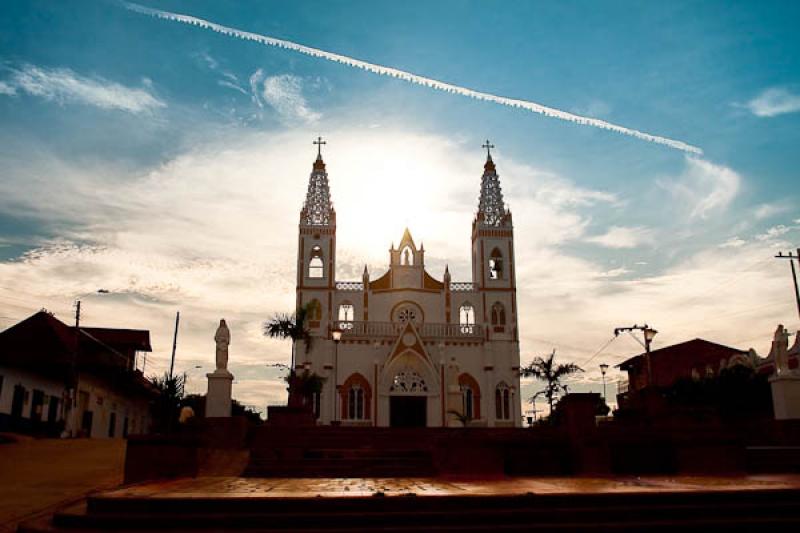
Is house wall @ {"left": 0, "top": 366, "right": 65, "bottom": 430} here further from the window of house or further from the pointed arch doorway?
the pointed arch doorway

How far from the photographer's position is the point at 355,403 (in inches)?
1804

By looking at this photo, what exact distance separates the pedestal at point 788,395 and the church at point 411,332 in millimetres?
23422

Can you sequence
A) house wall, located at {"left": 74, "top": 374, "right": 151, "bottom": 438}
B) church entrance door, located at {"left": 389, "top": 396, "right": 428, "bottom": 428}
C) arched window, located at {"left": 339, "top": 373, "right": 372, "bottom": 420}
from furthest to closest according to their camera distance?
1. church entrance door, located at {"left": 389, "top": 396, "right": 428, "bottom": 428}
2. arched window, located at {"left": 339, "top": 373, "right": 372, "bottom": 420}
3. house wall, located at {"left": 74, "top": 374, "right": 151, "bottom": 438}

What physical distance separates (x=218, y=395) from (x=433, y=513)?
1298 cm

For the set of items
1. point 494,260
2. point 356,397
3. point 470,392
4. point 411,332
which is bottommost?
point 356,397

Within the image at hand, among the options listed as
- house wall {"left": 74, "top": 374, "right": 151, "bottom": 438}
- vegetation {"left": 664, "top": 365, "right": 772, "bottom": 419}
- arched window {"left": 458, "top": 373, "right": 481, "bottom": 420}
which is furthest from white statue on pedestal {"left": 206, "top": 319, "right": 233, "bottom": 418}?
arched window {"left": 458, "top": 373, "right": 481, "bottom": 420}

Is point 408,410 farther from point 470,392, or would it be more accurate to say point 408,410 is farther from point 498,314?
point 498,314

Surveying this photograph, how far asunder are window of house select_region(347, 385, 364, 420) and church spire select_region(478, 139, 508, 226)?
15826mm

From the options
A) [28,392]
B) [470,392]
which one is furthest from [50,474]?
[470,392]

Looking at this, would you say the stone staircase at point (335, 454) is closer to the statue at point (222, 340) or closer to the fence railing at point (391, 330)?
the statue at point (222, 340)

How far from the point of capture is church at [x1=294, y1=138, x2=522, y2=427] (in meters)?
45.7

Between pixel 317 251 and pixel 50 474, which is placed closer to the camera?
pixel 50 474

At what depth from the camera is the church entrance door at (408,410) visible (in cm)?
4538

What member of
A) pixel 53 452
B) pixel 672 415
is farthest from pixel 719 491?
pixel 53 452
